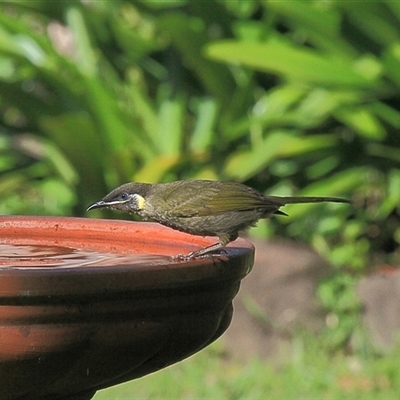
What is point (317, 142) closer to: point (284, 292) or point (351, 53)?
point (351, 53)

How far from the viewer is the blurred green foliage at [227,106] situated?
22.7ft

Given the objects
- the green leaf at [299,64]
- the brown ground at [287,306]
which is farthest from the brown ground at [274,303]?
the green leaf at [299,64]

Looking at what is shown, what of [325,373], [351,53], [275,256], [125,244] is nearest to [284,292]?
[275,256]

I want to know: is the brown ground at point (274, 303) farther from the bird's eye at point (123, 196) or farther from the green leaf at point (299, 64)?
the bird's eye at point (123, 196)

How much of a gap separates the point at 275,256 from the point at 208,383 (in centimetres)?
128

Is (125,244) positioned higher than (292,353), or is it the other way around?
(125,244)

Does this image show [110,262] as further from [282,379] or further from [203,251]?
[282,379]

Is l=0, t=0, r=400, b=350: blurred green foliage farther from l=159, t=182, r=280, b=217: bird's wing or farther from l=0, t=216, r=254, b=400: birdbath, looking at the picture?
l=0, t=216, r=254, b=400: birdbath

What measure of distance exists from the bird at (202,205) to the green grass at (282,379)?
1.88 meters

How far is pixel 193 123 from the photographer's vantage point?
7.96 meters

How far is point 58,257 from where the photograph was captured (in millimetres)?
3066

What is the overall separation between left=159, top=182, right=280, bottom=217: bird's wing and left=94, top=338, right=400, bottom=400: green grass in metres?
1.90

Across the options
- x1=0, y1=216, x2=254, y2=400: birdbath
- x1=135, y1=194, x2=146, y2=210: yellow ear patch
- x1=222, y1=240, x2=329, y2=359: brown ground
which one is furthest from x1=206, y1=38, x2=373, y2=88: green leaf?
x1=0, y1=216, x2=254, y2=400: birdbath

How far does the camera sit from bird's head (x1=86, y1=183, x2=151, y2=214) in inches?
151
